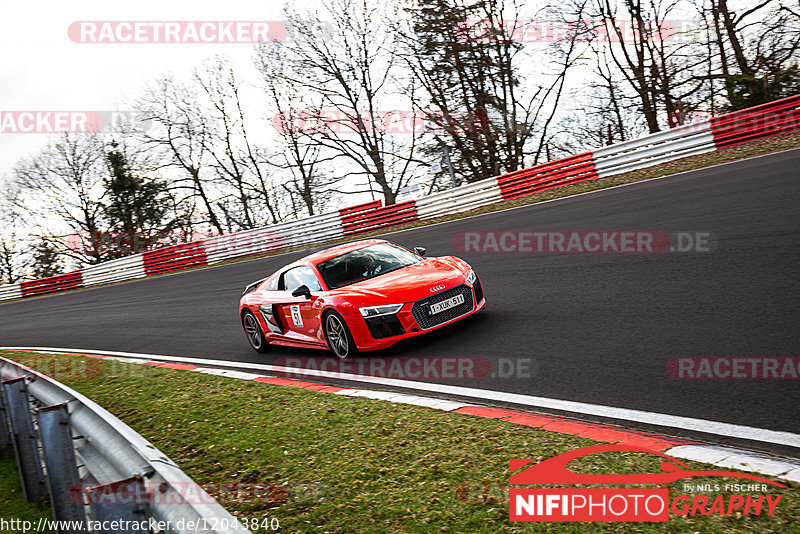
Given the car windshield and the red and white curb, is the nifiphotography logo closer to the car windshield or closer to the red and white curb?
the red and white curb

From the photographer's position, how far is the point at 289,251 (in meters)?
24.2

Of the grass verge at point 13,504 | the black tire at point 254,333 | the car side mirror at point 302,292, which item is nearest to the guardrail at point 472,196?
the black tire at point 254,333

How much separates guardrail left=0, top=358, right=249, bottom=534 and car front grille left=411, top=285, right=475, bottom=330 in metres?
4.00

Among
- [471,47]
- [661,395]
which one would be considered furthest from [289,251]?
[661,395]

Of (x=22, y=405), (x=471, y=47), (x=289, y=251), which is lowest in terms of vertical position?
(x=22, y=405)

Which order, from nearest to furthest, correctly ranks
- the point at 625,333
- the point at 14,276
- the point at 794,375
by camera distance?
the point at 794,375 < the point at 625,333 < the point at 14,276

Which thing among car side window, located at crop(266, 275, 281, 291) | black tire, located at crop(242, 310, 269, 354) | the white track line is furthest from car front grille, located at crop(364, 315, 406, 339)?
black tire, located at crop(242, 310, 269, 354)

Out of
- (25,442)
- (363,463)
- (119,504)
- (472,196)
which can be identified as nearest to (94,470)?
(119,504)

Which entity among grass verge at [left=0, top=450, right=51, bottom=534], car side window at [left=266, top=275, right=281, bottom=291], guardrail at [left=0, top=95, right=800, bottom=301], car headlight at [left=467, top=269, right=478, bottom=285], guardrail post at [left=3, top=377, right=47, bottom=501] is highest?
guardrail at [left=0, top=95, right=800, bottom=301]

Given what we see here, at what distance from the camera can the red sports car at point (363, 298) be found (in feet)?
26.2

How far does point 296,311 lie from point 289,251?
50.0ft

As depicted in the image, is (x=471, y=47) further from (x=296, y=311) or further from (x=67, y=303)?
(x=296, y=311)

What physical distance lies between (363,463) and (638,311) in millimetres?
3934

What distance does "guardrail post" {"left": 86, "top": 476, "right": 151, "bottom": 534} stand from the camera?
2.56m
